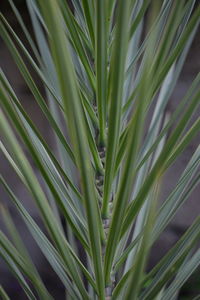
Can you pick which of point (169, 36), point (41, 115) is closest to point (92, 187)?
point (169, 36)

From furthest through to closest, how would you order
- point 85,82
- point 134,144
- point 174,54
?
1. point 85,82
2. point 174,54
3. point 134,144

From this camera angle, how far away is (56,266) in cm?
36

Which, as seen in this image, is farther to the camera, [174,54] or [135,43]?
[135,43]

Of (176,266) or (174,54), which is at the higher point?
(174,54)

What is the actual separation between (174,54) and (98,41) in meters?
0.07

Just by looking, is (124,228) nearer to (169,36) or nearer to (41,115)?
(169,36)

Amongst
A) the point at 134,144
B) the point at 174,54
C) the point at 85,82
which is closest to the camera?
the point at 134,144

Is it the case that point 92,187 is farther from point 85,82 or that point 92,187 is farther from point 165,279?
point 85,82

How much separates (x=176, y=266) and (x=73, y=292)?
15cm

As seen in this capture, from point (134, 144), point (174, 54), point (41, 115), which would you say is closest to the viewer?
point (134, 144)

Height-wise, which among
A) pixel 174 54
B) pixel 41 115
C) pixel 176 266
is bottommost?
pixel 41 115

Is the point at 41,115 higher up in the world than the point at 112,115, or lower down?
lower down

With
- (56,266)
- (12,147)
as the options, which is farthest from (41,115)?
(12,147)

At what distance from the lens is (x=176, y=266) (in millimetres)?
252
